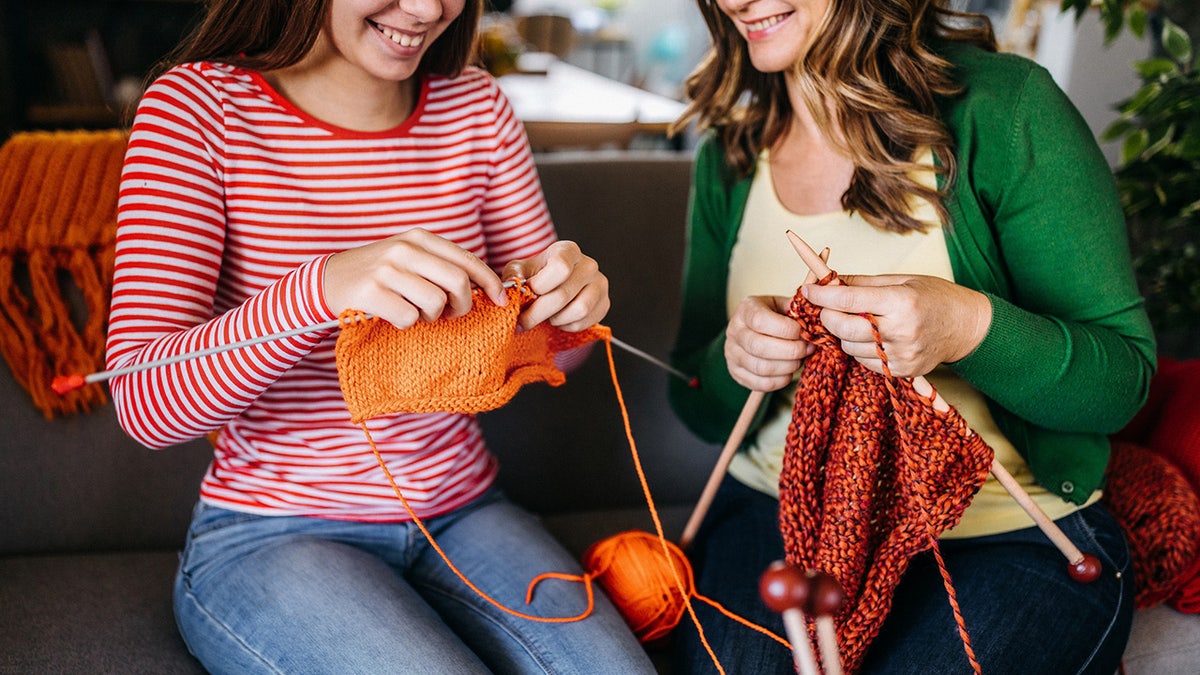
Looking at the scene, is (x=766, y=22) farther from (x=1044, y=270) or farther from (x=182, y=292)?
(x=182, y=292)

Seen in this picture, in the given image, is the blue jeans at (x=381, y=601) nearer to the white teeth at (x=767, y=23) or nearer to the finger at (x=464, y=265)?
the finger at (x=464, y=265)

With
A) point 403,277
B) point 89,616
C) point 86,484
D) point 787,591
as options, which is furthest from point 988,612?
point 86,484

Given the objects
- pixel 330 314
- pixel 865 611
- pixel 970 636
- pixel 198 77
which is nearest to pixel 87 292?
pixel 198 77

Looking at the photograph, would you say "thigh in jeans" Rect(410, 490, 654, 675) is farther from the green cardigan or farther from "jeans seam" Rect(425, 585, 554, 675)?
the green cardigan

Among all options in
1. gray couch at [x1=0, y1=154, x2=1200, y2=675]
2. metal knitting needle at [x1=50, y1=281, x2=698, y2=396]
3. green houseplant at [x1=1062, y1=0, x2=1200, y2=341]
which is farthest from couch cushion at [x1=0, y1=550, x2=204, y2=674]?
green houseplant at [x1=1062, y1=0, x2=1200, y2=341]

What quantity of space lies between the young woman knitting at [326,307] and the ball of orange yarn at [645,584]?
0.05 meters

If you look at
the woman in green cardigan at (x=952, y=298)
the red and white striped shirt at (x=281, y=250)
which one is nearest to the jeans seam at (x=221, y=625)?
the red and white striped shirt at (x=281, y=250)

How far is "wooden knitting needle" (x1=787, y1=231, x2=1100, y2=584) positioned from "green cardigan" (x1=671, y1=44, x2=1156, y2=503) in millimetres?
95

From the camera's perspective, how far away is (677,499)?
1672mm

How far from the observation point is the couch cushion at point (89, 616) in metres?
1.09

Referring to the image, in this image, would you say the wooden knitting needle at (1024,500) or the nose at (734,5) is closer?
the wooden knitting needle at (1024,500)

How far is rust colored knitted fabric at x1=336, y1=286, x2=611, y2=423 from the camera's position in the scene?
0.93 metres

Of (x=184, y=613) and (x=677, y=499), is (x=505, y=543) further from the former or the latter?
(x=677, y=499)

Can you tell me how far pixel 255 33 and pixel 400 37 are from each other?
0.15 meters
